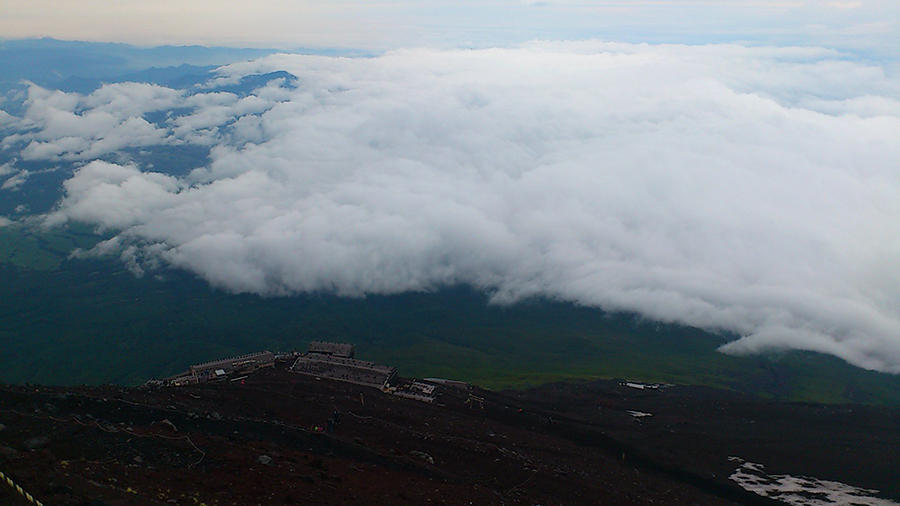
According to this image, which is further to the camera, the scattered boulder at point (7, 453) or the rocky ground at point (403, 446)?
the rocky ground at point (403, 446)

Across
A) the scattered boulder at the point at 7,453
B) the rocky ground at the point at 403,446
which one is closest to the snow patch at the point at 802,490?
the rocky ground at the point at 403,446

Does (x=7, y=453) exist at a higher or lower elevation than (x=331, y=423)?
higher

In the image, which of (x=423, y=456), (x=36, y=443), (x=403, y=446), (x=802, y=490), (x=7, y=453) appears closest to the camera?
(x=7, y=453)

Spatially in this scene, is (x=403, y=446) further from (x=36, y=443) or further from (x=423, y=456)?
(x=36, y=443)

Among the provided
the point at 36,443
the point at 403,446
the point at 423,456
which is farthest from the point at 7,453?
the point at 403,446

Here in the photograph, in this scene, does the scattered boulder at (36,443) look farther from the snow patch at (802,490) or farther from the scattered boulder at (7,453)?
the snow patch at (802,490)

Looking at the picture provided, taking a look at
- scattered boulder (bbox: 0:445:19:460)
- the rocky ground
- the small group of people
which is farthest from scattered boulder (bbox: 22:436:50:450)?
the small group of people

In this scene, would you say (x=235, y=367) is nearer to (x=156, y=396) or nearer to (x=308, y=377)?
(x=308, y=377)

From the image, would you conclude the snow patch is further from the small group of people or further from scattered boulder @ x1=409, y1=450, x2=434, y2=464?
the small group of people
